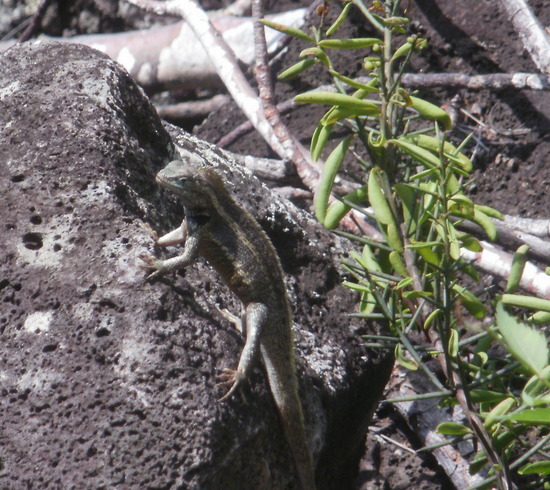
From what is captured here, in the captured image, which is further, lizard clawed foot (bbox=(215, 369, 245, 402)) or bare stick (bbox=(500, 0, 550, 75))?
bare stick (bbox=(500, 0, 550, 75))

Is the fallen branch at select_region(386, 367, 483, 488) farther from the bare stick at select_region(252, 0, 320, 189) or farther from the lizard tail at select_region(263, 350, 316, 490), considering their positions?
the bare stick at select_region(252, 0, 320, 189)

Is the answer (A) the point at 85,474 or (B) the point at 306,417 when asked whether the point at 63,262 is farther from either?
(B) the point at 306,417

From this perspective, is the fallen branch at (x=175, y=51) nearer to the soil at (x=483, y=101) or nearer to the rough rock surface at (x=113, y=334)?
the soil at (x=483, y=101)

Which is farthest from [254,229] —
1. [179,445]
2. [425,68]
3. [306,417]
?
[425,68]

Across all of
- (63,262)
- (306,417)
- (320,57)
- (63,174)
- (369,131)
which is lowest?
(306,417)

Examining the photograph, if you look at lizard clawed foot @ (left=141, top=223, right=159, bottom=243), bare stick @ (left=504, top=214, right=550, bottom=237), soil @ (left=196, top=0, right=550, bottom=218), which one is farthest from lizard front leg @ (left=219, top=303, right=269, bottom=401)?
soil @ (left=196, top=0, right=550, bottom=218)

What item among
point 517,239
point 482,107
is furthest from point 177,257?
point 482,107

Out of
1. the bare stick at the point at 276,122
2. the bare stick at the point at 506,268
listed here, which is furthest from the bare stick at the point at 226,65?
the bare stick at the point at 506,268
